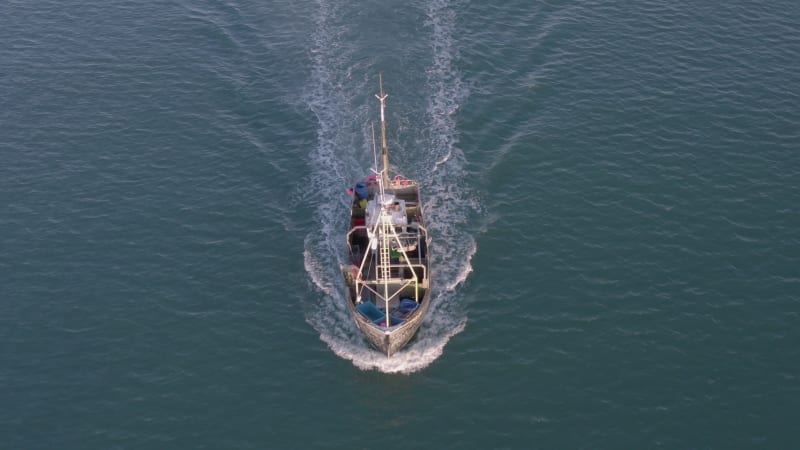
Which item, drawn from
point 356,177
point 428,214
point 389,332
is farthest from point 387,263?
point 356,177

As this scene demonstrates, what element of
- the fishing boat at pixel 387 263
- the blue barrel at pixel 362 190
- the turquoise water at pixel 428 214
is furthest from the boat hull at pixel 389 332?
the blue barrel at pixel 362 190

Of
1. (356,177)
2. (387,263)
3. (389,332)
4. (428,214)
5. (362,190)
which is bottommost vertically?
(389,332)

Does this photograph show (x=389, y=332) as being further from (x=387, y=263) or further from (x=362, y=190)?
(x=362, y=190)

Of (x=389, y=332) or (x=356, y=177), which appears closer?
(x=389, y=332)

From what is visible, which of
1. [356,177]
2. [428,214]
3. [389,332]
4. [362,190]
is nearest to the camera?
[389,332]

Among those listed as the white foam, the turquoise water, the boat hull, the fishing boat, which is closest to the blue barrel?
the fishing boat

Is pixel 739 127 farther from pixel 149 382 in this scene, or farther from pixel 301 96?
pixel 149 382

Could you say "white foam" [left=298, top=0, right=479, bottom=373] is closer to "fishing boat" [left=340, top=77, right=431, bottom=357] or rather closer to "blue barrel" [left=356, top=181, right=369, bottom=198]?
"fishing boat" [left=340, top=77, right=431, bottom=357]
